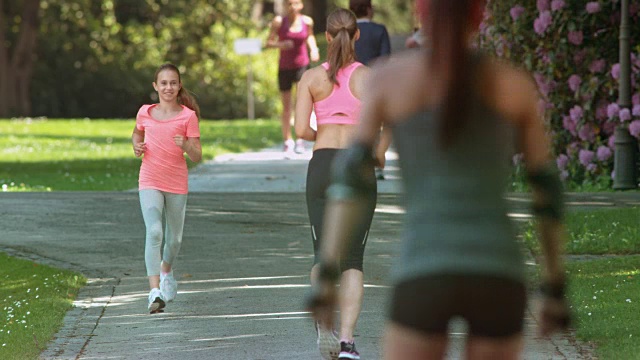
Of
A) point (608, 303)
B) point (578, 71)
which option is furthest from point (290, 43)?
point (608, 303)

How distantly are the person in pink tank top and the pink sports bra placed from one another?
424 inches

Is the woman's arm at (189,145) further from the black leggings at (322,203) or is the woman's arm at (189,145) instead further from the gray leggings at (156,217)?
the black leggings at (322,203)

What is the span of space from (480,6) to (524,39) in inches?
506

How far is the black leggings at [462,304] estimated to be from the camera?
134 inches

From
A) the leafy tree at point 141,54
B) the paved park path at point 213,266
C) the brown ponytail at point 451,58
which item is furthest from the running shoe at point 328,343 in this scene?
the leafy tree at point 141,54

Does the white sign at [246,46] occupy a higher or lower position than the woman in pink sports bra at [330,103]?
lower

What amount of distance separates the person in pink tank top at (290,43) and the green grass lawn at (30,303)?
301 inches

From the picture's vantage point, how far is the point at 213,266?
10.2 metres

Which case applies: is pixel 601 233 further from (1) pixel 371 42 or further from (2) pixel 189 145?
(2) pixel 189 145

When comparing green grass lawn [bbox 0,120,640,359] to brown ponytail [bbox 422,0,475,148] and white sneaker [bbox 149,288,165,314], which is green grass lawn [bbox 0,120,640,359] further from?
brown ponytail [bbox 422,0,475,148]

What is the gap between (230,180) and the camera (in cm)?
1612

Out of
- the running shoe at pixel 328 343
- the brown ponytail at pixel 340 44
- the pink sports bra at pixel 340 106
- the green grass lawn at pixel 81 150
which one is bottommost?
the green grass lawn at pixel 81 150

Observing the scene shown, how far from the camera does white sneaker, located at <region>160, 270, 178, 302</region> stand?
8.52 metres

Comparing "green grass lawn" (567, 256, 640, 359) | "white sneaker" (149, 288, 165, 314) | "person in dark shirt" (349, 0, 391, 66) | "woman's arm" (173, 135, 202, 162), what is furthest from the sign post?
"white sneaker" (149, 288, 165, 314)
